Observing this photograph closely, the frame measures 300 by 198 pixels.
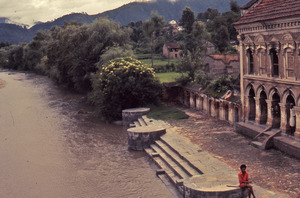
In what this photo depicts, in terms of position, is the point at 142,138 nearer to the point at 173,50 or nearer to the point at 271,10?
the point at 271,10

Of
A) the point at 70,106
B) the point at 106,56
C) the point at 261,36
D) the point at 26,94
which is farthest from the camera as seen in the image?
the point at 26,94

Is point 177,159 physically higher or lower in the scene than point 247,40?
lower

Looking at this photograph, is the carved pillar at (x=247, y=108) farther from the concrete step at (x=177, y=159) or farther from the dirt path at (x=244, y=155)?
the concrete step at (x=177, y=159)

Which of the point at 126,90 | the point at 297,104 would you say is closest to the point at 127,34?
the point at 126,90

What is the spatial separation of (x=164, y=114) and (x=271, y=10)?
12.3 meters

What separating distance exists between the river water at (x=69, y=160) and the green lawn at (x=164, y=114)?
2691 millimetres

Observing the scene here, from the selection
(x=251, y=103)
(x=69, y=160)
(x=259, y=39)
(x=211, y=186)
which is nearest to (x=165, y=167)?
(x=211, y=186)

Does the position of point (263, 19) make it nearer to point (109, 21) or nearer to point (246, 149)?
point (246, 149)

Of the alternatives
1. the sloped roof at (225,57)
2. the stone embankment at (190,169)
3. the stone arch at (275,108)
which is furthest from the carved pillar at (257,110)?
the sloped roof at (225,57)

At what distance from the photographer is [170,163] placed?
18.6m

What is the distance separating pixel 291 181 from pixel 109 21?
33442 mm

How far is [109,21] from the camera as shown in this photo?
4388 centimetres

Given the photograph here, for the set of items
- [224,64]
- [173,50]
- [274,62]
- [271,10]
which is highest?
[173,50]

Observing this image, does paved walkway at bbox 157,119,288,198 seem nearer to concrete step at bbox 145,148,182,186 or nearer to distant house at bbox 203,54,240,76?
concrete step at bbox 145,148,182,186
